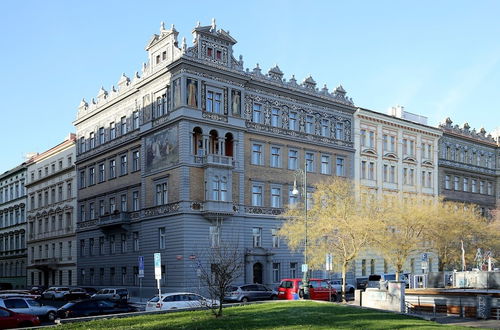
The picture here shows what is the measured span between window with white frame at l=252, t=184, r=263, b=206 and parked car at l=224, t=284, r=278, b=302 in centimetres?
1268

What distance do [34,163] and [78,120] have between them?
19.3m

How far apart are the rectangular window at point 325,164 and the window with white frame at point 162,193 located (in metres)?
18.2

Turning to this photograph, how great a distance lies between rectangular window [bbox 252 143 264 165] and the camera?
202 feet

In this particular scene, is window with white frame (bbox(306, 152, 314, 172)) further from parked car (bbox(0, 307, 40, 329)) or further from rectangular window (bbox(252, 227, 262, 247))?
parked car (bbox(0, 307, 40, 329))

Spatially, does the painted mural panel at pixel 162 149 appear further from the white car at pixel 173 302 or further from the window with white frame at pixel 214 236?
the white car at pixel 173 302

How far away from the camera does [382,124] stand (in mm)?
75438

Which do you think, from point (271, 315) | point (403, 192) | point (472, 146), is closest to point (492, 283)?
point (271, 315)

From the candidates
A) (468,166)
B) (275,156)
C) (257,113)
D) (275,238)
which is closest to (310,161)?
(275,156)

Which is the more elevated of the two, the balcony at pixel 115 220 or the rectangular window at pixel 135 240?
the balcony at pixel 115 220

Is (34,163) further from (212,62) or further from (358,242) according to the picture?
(358,242)

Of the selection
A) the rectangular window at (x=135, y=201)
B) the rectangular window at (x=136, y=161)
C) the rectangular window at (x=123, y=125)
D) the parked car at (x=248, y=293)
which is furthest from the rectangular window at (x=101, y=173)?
the parked car at (x=248, y=293)

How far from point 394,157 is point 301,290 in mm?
34822

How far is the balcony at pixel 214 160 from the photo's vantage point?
56.6m

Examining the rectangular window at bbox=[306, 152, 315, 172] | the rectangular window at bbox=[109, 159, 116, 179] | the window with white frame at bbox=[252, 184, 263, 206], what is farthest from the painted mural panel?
the rectangular window at bbox=[306, 152, 315, 172]
